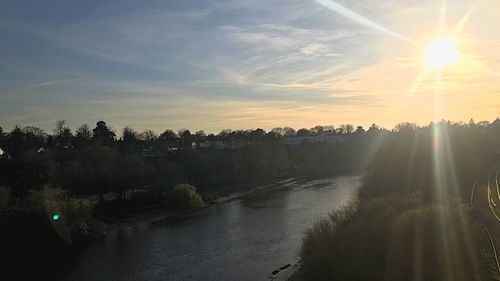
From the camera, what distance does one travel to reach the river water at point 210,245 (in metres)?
30.6

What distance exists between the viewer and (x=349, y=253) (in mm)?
25234

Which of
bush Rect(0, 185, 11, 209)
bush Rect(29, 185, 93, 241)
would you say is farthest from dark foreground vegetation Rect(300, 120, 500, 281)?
bush Rect(0, 185, 11, 209)

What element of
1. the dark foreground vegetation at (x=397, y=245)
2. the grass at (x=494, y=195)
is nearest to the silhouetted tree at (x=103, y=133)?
the grass at (x=494, y=195)

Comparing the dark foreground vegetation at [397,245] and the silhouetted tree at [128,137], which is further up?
the silhouetted tree at [128,137]

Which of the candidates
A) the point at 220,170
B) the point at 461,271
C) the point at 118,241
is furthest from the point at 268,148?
the point at 461,271

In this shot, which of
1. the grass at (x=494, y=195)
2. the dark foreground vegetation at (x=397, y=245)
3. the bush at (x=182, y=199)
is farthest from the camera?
the bush at (x=182, y=199)

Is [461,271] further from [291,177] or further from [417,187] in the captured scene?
[291,177]

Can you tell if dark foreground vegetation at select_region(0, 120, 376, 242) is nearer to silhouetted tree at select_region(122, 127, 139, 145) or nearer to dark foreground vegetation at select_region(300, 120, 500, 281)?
silhouetted tree at select_region(122, 127, 139, 145)

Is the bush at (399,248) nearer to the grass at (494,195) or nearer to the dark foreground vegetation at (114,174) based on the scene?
the grass at (494,195)

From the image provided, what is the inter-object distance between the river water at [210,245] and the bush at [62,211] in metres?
3.04

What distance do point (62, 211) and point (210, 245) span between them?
17.3 meters

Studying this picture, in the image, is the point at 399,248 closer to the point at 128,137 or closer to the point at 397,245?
the point at 397,245

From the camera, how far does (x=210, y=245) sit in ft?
123

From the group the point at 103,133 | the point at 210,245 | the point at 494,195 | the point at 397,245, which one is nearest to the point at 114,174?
the point at 210,245
